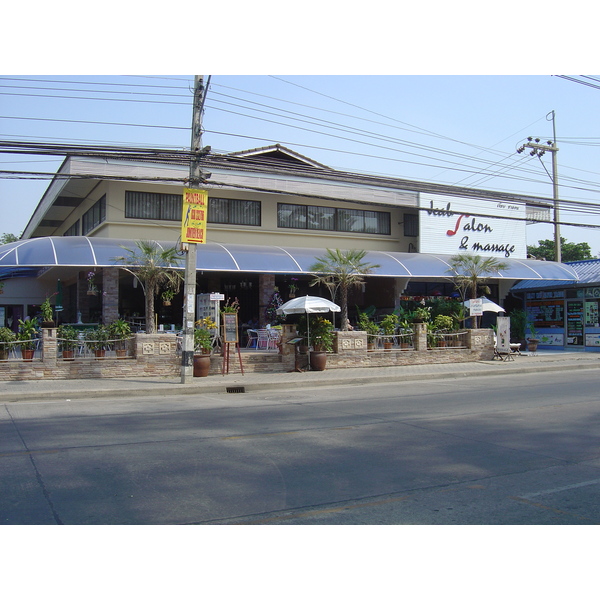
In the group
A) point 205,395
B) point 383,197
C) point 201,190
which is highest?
point 383,197

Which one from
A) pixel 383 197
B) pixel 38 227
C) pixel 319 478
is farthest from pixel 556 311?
pixel 38 227

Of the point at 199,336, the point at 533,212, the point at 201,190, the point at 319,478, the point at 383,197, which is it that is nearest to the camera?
the point at 319,478

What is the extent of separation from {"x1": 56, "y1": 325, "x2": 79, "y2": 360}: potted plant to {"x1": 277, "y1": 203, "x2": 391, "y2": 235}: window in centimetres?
1072

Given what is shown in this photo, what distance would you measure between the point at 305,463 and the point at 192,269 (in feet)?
32.4

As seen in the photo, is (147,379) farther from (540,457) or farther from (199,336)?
(540,457)

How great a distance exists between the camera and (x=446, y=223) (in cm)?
2786

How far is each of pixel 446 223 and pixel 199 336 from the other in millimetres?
14559

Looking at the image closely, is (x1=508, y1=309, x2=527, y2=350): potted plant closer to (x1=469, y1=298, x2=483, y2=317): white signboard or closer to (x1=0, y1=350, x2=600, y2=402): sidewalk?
(x1=0, y1=350, x2=600, y2=402): sidewalk

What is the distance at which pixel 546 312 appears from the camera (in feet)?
97.6

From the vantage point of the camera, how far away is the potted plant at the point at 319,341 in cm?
1945

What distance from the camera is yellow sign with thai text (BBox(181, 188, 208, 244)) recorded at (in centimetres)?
1627

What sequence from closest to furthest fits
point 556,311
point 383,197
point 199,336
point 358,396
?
point 358,396 → point 199,336 → point 383,197 → point 556,311

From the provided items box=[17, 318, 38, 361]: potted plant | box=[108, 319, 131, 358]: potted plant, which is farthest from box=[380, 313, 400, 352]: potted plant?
box=[17, 318, 38, 361]: potted plant

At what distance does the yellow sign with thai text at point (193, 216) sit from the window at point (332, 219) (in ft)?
30.1
